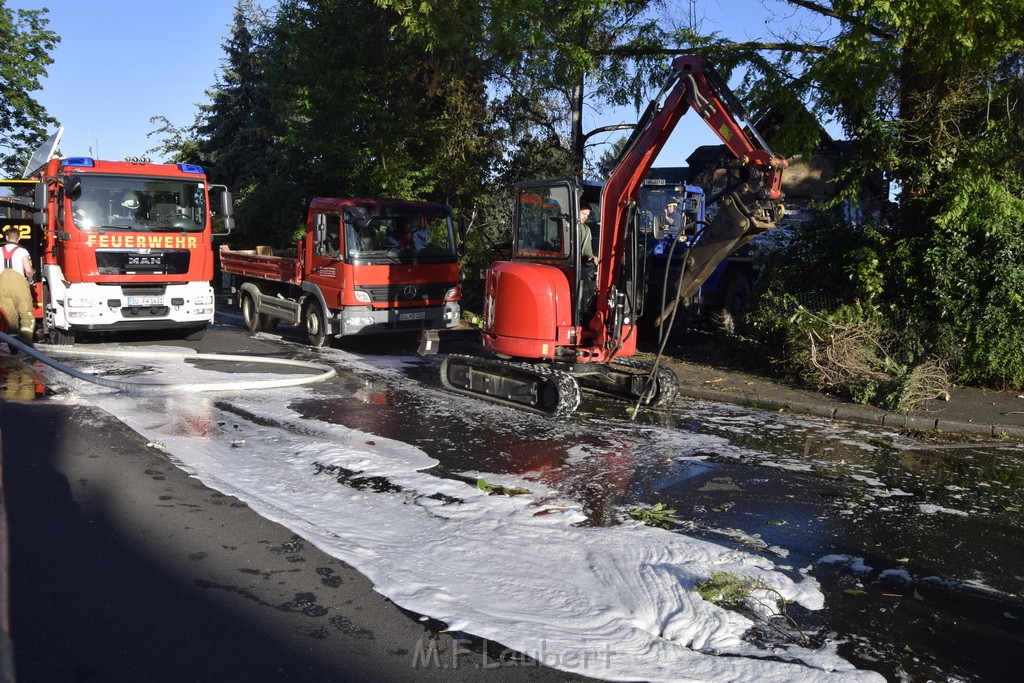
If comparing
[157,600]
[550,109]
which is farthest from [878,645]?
[550,109]

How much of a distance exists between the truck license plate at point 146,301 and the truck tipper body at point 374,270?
7.46ft

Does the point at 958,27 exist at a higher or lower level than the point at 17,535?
higher

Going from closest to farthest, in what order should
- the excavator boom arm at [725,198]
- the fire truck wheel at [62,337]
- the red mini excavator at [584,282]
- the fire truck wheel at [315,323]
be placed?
the excavator boom arm at [725,198], the red mini excavator at [584,282], the fire truck wheel at [62,337], the fire truck wheel at [315,323]

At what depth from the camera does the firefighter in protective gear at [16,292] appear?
13188 mm

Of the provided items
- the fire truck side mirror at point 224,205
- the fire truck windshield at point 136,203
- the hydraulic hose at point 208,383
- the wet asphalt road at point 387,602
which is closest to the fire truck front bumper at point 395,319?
the hydraulic hose at point 208,383

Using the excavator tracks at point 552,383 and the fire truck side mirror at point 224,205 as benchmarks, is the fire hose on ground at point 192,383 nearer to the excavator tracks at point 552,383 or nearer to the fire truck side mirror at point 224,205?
the excavator tracks at point 552,383

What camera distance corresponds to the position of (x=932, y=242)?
1188cm

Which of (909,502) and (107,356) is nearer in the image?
A: (909,502)

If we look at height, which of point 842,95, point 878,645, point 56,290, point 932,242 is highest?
point 842,95

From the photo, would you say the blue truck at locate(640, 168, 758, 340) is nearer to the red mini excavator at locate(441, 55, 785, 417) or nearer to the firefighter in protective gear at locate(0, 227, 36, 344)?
the red mini excavator at locate(441, 55, 785, 417)

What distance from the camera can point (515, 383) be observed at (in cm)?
1027

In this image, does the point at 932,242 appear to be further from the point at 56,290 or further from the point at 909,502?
the point at 56,290

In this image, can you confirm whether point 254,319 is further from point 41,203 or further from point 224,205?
point 41,203

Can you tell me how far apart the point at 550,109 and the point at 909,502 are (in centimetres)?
1358
